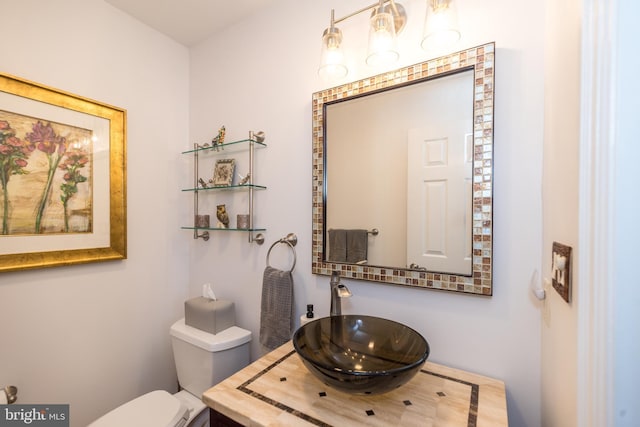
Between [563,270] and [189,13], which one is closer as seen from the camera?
[563,270]

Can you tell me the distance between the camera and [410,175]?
1.07 metres

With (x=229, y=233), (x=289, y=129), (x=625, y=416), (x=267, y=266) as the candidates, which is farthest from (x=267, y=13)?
(x=625, y=416)

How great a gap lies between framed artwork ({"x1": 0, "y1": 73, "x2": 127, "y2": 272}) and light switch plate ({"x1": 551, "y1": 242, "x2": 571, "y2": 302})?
5.91 feet

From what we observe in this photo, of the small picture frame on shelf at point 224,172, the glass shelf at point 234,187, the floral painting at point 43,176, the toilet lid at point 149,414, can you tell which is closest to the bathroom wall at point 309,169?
the glass shelf at point 234,187

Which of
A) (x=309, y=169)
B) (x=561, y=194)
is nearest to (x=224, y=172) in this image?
(x=309, y=169)

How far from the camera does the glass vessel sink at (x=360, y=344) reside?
35.4 inches

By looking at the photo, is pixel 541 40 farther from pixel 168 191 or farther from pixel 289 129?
pixel 168 191

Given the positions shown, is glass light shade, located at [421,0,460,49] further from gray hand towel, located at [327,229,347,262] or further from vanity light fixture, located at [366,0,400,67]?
gray hand towel, located at [327,229,347,262]

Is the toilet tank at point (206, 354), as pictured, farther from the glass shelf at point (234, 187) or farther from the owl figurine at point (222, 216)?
the glass shelf at point (234, 187)

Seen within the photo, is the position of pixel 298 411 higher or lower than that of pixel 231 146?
lower

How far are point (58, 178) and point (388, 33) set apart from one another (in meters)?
1.55

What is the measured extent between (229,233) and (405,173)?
1054mm

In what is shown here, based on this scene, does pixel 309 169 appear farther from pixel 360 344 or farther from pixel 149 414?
pixel 149 414

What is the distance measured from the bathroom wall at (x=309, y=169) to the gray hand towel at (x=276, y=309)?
0.06 meters
